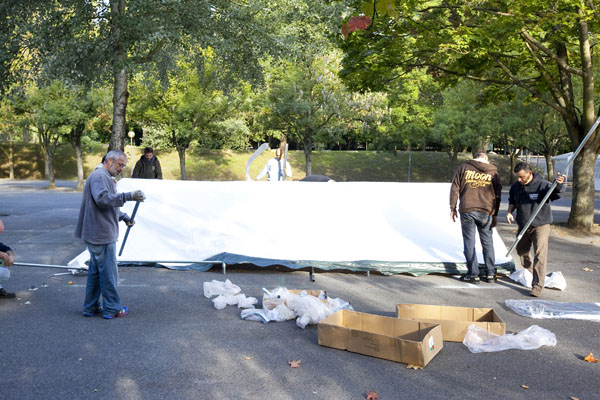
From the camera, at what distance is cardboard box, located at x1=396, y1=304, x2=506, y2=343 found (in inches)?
211

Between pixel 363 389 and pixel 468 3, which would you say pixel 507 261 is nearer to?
pixel 363 389

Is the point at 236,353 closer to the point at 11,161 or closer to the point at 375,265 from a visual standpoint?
the point at 375,265

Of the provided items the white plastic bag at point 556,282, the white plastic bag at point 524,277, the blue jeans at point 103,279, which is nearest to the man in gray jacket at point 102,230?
the blue jeans at point 103,279

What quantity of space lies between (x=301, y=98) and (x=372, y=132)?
9845 millimetres

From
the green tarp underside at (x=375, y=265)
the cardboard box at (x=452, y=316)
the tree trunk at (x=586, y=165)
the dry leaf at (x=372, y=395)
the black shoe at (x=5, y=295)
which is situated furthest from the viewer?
the tree trunk at (x=586, y=165)

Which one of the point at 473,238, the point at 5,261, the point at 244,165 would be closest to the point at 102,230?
the point at 5,261

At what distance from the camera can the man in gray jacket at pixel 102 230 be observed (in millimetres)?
5836

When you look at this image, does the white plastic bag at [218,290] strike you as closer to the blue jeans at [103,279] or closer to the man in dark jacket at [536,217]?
the blue jeans at [103,279]

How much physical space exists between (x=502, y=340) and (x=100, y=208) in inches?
171

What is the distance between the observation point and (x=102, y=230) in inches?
232

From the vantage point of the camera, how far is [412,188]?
919 cm

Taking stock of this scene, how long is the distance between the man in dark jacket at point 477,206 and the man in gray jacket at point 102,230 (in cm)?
464

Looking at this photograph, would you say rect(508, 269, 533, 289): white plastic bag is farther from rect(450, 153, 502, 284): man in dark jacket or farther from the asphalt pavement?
rect(450, 153, 502, 284): man in dark jacket

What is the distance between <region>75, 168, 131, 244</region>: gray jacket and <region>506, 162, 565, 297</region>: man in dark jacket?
5181mm
